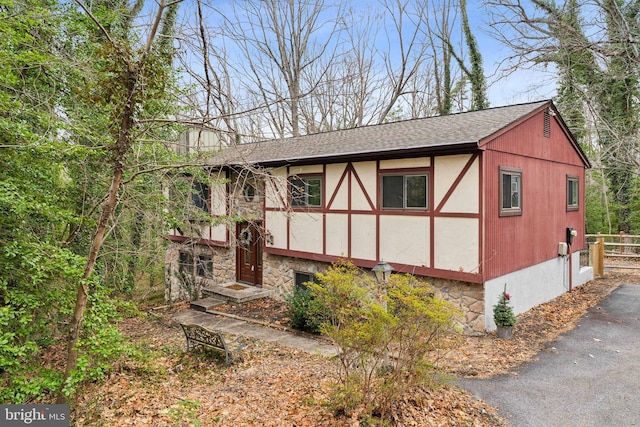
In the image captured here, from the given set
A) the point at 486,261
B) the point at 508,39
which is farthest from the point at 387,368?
the point at 508,39

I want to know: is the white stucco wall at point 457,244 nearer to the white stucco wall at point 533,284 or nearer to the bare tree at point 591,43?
the white stucco wall at point 533,284

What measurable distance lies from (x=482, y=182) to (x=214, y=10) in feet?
19.9

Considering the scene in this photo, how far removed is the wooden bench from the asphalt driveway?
407cm

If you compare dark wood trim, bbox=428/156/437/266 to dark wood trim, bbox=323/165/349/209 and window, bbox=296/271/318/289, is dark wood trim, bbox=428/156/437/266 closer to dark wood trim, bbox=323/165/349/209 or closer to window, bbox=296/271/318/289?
dark wood trim, bbox=323/165/349/209

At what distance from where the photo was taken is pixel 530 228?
10.0 metres

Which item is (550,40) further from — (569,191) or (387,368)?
(387,368)

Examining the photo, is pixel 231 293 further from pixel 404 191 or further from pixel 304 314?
pixel 404 191

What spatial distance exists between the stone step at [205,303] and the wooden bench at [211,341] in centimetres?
413

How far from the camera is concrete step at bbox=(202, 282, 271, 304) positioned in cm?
1241

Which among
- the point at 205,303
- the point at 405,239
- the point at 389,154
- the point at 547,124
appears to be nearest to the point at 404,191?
the point at 389,154

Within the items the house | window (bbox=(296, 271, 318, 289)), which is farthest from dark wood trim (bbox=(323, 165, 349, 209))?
window (bbox=(296, 271, 318, 289))

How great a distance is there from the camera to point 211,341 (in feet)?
23.9

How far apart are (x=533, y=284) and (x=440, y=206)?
13.4 ft

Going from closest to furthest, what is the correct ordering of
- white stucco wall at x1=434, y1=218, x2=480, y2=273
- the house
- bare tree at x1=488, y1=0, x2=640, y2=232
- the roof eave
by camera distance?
the roof eave, white stucco wall at x1=434, y1=218, x2=480, y2=273, the house, bare tree at x1=488, y1=0, x2=640, y2=232
